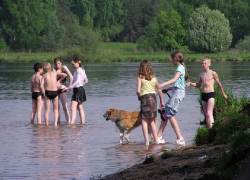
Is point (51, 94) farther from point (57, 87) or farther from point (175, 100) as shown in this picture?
point (175, 100)

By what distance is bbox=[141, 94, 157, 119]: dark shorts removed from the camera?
440 inches

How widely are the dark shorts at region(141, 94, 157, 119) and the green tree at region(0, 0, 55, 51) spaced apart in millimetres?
85062

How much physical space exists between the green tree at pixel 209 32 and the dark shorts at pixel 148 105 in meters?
77.3

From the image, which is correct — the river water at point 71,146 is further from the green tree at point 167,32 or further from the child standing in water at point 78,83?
the green tree at point 167,32

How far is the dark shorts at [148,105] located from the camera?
11180 millimetres

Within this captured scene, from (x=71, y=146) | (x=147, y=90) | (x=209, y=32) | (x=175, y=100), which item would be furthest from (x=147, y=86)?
(x=209, y=32)

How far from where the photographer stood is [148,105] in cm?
1119

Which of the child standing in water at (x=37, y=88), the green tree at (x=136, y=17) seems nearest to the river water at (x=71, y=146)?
the child standing in water at (x=37, y=88)

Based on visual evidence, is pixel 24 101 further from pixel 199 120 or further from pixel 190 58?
pixel 190 58

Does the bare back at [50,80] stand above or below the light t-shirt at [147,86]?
below

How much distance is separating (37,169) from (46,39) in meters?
87.0

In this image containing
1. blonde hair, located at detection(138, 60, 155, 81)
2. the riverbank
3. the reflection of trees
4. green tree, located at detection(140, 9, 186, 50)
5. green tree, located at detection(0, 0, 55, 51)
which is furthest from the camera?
green tree, located at detection(140, 9, 186, 50)

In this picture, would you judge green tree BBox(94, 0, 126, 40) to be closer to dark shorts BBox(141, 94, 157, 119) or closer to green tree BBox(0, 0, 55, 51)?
green tree BBox(0, 0, 55, 51)

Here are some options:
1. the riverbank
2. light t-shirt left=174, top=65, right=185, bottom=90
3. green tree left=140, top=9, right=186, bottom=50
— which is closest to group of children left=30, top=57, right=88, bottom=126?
light t-shirt left=174, top=65, right=185, bottom=90
